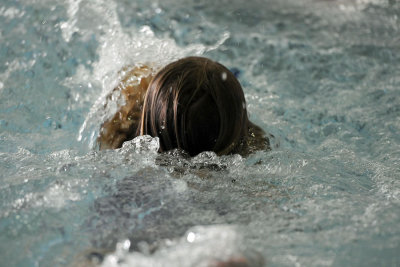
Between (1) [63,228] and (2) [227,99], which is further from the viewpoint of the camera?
(2) [227,99]

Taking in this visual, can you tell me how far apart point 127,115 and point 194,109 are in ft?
1.08

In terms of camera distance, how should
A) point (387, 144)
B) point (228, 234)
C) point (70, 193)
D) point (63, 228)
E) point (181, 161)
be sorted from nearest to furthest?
1. point (228, 234)
2. point (63, 228)
3. point (70, 193)
4. point (181, 161)
5. point (387, 144)

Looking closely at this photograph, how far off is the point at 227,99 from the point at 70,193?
1.60ft

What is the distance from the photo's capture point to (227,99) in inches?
A: 54.4

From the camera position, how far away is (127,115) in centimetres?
159

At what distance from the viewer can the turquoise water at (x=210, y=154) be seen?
1.11 m

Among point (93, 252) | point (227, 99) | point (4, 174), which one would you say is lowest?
point (4, 174)

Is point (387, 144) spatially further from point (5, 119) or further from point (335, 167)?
point (5, 119)

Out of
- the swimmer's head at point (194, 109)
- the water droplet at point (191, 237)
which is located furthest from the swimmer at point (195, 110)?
the water droplet at point (191, 237)

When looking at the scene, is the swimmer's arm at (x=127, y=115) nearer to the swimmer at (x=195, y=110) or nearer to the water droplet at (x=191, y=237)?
the swimmer at (x=195, y=110)

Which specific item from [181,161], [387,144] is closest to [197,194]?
[181,161]

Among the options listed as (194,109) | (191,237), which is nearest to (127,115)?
(194,109)

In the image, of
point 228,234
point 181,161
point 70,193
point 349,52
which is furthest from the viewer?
point 349,52

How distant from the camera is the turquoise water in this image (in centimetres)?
111
